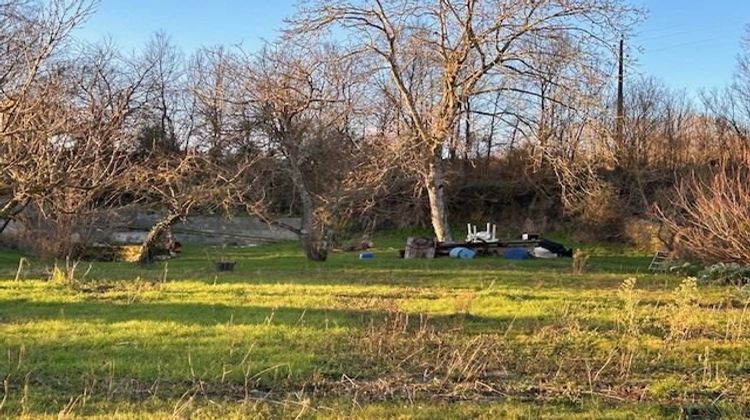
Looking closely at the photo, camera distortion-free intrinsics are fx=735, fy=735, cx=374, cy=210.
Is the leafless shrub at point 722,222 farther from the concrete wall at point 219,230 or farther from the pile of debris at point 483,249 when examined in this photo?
the concrete wall at point 219,230

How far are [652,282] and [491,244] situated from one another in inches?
367

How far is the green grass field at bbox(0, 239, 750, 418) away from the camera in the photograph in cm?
520

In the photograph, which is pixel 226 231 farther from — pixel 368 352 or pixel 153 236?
pixel 368 352

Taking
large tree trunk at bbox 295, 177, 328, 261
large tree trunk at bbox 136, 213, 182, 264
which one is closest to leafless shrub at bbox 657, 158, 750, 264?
large tree trunk at bbox 295, 177, 328, 261

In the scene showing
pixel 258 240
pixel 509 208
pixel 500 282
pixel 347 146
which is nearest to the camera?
pixel 500 282

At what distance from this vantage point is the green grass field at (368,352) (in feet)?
17.1

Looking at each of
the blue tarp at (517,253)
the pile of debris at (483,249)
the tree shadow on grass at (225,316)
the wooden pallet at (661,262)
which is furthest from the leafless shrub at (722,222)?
the tree shadow on grass at (225,316)

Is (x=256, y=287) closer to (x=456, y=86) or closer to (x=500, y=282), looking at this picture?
(x=500, y=282)

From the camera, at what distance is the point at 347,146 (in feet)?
90.8

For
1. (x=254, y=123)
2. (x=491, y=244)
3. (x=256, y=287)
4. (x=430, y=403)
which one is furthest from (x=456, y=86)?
(x=430, y=403)

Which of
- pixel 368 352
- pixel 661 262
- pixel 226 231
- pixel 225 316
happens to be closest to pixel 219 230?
pixel 226 231

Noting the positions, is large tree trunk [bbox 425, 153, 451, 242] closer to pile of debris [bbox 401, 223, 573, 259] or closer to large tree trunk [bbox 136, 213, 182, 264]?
pile of debris [bbox 401, 223, 573, 259]

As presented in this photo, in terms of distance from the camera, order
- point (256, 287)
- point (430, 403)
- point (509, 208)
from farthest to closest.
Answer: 1. point (509, 208)
2. point (256, 287)
3. point (430, 403)

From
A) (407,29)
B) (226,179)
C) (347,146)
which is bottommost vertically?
(226,179)
